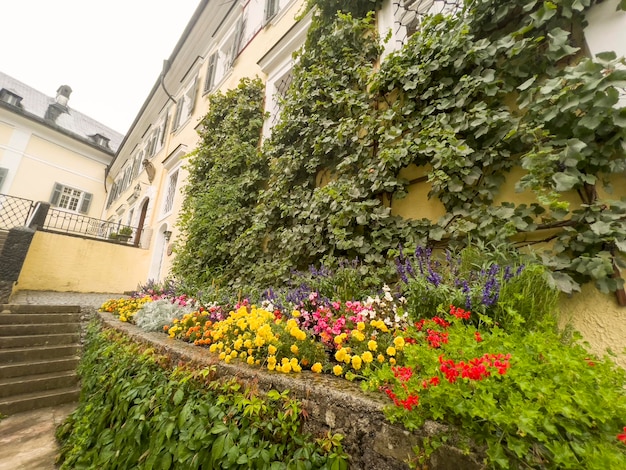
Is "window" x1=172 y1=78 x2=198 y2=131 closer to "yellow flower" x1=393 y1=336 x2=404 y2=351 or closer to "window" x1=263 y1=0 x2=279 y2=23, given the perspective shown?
"window" x1=263 y1=0 x2=279 y2=23

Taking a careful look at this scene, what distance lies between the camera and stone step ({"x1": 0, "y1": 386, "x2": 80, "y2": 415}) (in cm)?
303

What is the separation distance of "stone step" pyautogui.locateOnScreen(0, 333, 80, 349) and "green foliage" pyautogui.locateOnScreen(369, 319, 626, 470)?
218 inches

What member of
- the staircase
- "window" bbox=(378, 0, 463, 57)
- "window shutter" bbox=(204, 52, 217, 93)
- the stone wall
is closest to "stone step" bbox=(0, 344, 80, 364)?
the staircase

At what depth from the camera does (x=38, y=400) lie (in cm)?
321

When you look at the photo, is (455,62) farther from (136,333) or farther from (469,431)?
(136,333)

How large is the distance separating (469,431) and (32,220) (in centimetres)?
1122

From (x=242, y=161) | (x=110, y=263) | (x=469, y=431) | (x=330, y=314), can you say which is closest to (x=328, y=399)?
(x=469, y=431)

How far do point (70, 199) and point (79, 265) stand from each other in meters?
12.6

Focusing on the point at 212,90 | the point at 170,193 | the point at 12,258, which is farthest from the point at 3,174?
the point at 212,90

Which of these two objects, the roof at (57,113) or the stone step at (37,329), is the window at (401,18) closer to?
the stone step at (37,329)

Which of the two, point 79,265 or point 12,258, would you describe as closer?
point 12,258

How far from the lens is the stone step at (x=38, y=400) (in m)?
3.03

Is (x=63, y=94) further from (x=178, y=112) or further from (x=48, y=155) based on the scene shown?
(x=178, y=112)

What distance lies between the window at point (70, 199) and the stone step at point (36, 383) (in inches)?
705
